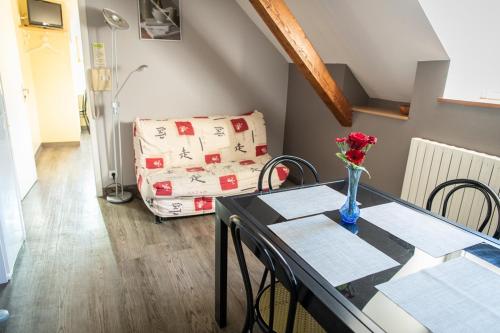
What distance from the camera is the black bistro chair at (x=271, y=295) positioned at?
3.35 ft

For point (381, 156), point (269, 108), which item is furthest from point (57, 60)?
point (381, 156)

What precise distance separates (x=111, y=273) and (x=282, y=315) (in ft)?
4.41

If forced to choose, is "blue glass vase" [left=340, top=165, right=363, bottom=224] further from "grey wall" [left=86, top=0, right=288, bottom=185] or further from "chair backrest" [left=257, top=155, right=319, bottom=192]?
"grey wall" [left=86, top=0, right=288, bottom=185]

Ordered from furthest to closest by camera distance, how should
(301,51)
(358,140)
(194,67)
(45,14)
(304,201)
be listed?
(45,14) → (194,67) → (301,51) → (304,201) → (358,140)

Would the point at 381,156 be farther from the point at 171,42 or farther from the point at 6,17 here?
the point at 6,17

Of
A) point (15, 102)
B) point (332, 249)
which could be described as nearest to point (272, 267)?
point (332, 249)

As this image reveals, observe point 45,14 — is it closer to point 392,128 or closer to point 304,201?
point 392,128

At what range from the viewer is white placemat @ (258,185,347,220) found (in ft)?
4.96

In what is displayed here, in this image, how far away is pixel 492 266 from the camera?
44.3 inches

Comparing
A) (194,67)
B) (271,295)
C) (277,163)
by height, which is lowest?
(271,295)

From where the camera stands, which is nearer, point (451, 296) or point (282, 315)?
point (451, 296)

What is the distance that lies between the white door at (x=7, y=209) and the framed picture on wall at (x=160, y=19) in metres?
1.48

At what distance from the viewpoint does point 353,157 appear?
4.24 ft

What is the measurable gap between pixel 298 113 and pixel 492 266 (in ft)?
9.33
